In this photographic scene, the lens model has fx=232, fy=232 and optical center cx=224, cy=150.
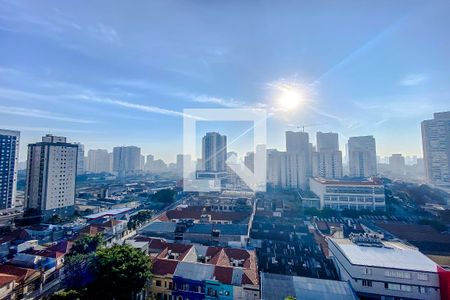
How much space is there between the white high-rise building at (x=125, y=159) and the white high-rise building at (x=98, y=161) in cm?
297

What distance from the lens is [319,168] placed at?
2173 cm

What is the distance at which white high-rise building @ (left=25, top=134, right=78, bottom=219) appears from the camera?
11.4 m

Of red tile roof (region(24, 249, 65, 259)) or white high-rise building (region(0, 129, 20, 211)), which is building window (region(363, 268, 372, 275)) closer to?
red tile roof (region(24, 249, 65, 259))

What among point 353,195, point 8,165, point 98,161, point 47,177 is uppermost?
point 98,161

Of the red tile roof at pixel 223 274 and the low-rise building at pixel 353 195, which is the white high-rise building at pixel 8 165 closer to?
the red tile roof at pixel 223 274

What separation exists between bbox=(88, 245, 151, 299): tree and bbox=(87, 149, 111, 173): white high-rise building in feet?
129

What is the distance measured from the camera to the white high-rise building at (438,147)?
61.8ft

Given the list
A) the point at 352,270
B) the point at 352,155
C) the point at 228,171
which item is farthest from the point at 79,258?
the point at 352,155

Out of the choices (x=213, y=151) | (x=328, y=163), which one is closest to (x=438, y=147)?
(x=328, y=163)

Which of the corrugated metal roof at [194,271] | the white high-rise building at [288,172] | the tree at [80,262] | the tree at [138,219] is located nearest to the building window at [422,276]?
the corrugated metal roof at [194,271]

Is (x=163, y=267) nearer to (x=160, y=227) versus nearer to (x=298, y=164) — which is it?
(x=160, y=227)

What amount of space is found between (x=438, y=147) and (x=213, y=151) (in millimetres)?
19713

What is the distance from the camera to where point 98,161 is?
39250mm

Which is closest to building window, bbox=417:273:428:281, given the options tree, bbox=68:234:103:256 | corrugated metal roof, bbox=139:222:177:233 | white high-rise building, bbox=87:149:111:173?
corrugated metal roof, bbox=139:222:177:233
